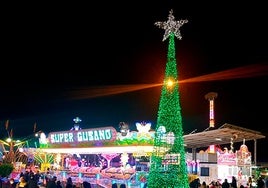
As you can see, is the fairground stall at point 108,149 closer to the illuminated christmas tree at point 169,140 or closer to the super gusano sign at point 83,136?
the super gusano sign at point 83,136

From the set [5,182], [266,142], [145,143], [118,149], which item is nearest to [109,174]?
[118,149]

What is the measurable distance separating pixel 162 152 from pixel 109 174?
8.97 metres

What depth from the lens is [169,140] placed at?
52.5 ft

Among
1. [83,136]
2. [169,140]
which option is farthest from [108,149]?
[169,140]

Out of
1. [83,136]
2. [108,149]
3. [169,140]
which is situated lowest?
[108,149]

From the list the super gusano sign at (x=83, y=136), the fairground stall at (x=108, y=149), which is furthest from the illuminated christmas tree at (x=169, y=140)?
the super gusano sign at (x=83, y=136)

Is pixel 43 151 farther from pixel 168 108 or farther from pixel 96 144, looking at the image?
pixel 168 108

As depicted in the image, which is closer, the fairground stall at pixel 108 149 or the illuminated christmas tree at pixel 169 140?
the illuminated christmas tree at pixel 169 140

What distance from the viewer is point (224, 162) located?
96.9 feet

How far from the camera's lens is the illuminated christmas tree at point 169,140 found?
15.8m

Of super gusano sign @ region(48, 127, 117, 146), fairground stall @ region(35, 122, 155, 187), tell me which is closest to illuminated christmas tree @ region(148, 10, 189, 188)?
fairground stall @ region(35, 122, 155, 187)

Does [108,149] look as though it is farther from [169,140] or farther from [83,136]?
[169,140]

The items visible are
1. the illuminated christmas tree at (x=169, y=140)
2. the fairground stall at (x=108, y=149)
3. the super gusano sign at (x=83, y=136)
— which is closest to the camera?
the illuminated christmas tree at (x=169, y=140)

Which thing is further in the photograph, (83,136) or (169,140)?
(83,136)
